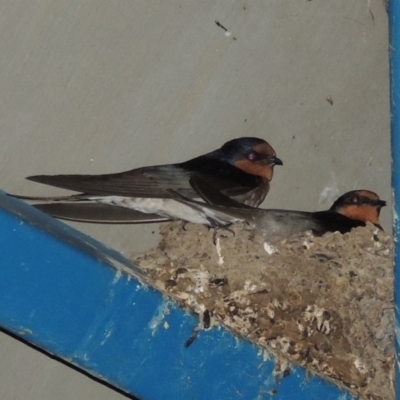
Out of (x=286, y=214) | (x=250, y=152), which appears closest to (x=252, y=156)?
(x=250, y=152)

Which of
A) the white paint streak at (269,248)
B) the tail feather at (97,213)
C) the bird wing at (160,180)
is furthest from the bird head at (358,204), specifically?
the tail feather at (97,213)

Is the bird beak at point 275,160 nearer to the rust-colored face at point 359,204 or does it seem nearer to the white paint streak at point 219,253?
the rust-colored face at point 359,204

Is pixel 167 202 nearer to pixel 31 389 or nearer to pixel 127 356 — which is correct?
pixel 31 389

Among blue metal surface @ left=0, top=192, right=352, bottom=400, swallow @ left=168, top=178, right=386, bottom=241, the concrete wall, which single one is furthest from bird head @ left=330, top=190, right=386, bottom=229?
blue metal surface @ left=0, top=192, right=352, bottom=400

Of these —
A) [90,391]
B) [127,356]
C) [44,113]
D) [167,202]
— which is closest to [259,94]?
[167,202]

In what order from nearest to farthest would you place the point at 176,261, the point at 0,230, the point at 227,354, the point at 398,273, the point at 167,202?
the point at 0,230 < the point at 227,354 < the point at 398,273 < the point at 176,261 < the point at 167,202

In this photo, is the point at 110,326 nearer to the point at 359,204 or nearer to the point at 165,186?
the point at 165,186
